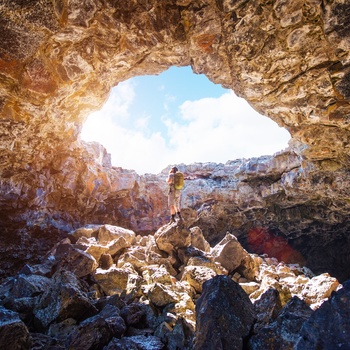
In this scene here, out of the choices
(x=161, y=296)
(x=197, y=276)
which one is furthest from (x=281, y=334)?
(x=197, y=276)

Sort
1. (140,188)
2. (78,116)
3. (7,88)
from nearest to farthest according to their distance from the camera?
(7,88) < (78,116) < (140,188)

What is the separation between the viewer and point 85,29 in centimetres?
679

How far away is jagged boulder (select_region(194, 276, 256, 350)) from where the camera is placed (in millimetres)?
3576

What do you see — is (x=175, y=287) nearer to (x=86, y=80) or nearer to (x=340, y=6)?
(x=86, y=80)

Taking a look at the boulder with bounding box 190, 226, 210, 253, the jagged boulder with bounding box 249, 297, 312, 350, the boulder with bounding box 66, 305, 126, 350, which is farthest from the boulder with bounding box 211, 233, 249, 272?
the jagged boulder with bounding box 249, 297, 312, 350

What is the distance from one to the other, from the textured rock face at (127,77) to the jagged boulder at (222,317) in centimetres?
628

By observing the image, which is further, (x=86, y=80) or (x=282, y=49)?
(x=86, y=80)

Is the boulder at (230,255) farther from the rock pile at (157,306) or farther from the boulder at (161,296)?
the boulder at (161,296)

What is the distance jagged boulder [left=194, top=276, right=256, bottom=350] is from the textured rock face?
6276 mm

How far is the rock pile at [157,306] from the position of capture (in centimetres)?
360

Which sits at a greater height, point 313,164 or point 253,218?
point 313,164

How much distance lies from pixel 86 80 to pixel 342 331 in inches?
353

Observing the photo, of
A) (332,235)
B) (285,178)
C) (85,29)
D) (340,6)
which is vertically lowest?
(332,235)

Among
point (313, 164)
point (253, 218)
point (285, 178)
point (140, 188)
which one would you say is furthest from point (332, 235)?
point (140, 188)
